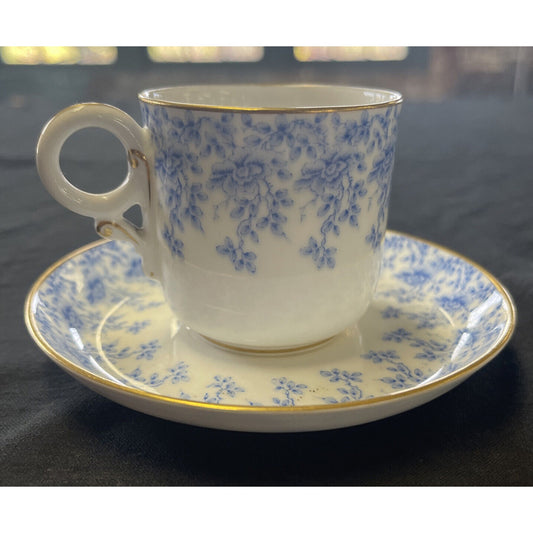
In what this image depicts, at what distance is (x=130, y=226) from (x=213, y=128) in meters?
0.18

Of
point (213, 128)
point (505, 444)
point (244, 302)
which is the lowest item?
point (505, 444)

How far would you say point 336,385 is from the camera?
0.63 metres

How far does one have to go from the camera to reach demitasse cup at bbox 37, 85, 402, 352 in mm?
568

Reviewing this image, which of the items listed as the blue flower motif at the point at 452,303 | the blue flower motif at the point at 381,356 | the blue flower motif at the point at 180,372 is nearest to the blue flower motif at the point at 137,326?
the blue flower motif at the point at 180,372

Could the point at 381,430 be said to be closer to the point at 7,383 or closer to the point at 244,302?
the point at 244,302

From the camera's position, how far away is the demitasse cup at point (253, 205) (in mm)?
568

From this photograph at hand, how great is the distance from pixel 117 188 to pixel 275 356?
25cm

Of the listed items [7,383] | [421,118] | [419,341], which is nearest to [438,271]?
[419,341]

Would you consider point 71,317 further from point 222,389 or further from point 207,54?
point 207,54

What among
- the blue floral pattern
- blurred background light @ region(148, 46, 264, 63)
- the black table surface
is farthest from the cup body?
blurred background light @ region(148, 46, 264, 63)

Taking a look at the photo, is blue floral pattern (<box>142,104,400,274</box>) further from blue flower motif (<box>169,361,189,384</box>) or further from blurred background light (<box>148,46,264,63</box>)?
blurred background light (<box>148,46,264,63</box>)

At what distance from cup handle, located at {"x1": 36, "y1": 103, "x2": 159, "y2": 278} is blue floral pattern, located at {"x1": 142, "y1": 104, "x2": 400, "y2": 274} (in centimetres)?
2

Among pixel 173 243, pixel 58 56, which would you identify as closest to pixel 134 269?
pixel 173 243

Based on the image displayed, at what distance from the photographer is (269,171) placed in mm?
571
